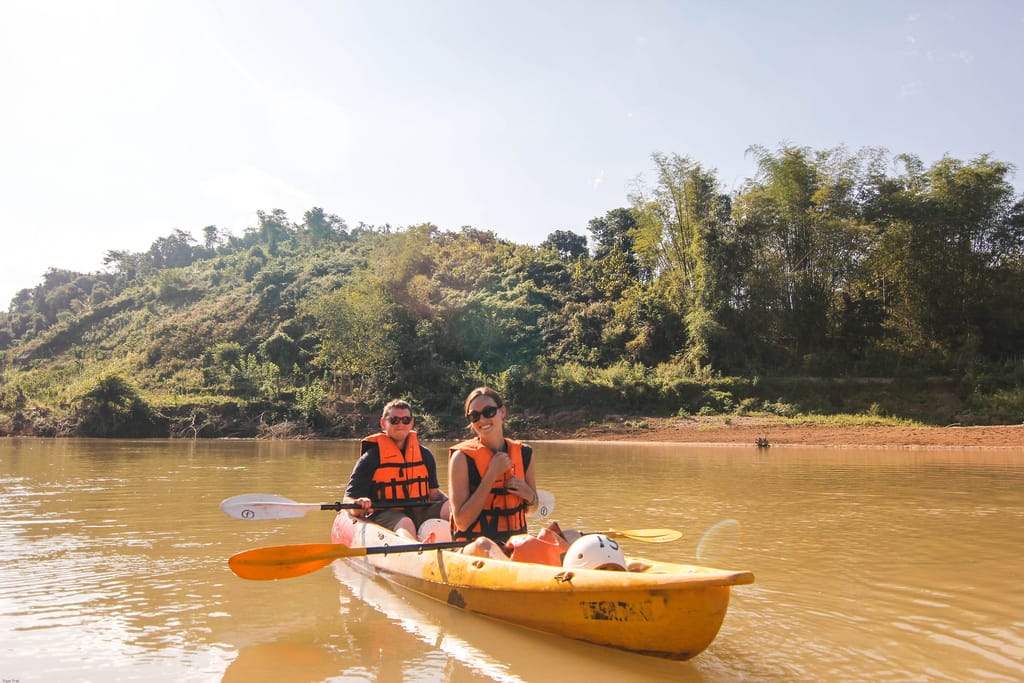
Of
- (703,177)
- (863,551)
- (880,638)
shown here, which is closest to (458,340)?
(703,177)

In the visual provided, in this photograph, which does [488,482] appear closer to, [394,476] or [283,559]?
[283,559]

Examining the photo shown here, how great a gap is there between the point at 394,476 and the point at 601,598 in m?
2.87

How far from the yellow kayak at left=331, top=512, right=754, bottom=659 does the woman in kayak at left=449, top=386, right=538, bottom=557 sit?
0.83 feet

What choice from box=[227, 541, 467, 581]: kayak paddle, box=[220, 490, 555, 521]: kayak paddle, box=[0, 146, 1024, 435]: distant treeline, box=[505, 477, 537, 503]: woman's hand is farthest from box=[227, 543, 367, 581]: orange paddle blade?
box=[0, 146, 1024, 435]: distant treeline

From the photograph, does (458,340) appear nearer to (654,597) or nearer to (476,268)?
(476,268)

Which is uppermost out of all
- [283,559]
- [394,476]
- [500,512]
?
[394,476]

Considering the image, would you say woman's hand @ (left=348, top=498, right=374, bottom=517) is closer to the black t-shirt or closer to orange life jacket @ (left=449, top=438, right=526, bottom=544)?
the black t-shirt

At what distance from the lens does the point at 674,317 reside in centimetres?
2884

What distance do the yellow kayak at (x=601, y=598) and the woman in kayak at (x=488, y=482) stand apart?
0.25 meters

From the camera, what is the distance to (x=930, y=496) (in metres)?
9.21

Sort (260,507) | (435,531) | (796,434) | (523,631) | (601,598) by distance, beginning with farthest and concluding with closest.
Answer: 1. (796,434)
2. (260,507)
3. (435,531)
4. (523,631)
5. (601,598)

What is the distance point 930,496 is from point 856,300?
20.2 metres

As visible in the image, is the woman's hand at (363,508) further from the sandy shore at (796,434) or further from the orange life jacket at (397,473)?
the sandy shore at (796,434)

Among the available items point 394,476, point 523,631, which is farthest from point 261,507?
point 523,631
